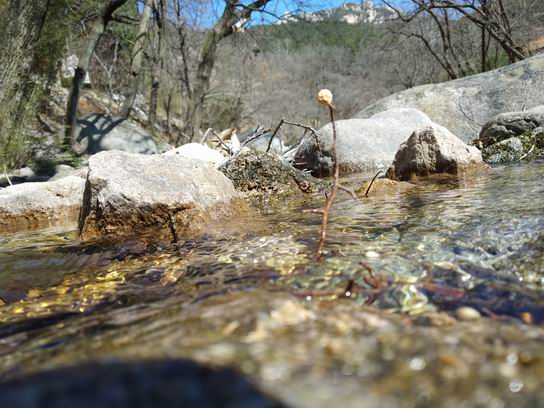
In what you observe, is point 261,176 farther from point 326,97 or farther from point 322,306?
point 322,306

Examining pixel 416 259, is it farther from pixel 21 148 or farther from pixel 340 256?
pixel 21 148

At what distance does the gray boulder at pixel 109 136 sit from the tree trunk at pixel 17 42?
3.73 metres

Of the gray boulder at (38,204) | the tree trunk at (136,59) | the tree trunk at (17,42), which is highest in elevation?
the tree trunk at (136,59)

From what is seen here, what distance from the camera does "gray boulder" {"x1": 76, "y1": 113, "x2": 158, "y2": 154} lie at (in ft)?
34.4

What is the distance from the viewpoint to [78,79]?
9469mm

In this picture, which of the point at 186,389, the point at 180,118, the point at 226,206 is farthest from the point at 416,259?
the point at 180,118

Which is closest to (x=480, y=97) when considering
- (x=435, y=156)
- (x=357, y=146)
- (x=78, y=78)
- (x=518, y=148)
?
(x=518, y=148)

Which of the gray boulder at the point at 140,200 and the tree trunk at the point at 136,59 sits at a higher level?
the tree trunk at the point at 136,59

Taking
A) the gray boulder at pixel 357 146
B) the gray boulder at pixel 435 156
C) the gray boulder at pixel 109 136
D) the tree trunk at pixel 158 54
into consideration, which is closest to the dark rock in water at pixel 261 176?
the gray boulder at pixel 435 156

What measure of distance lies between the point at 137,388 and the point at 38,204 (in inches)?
184

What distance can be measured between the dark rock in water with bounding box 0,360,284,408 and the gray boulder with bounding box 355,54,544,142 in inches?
347

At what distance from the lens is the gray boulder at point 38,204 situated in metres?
4.68

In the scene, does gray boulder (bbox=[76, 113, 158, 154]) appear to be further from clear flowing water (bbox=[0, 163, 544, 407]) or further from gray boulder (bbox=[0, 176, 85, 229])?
clear flowing water (bbox=[0, 163, 544, 407])

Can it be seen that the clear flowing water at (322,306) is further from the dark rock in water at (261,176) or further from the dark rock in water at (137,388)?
the dark rock in water at (261,176)
